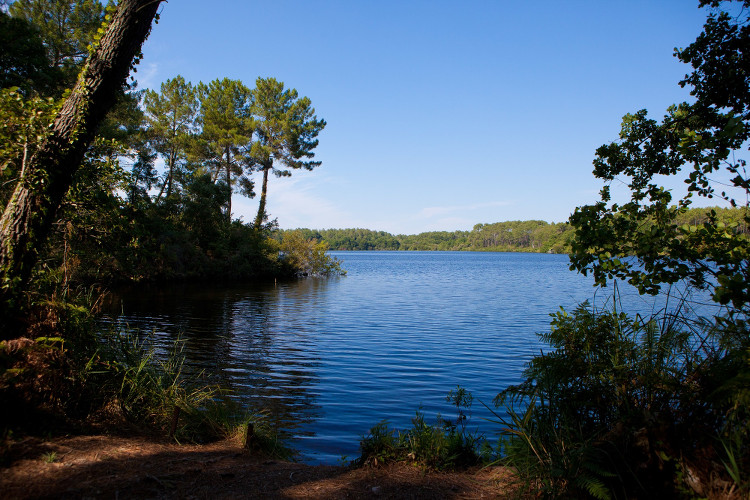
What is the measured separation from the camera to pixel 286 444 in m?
6.62

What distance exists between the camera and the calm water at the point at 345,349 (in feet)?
27.2

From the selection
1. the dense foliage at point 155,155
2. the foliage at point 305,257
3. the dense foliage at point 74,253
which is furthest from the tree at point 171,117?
the dense foliage at point 74,253

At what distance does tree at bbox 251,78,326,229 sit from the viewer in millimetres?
43812

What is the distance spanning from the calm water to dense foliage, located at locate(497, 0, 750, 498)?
144cm

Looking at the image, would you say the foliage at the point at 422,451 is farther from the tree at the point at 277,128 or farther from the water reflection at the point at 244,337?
the tree at the point at 277,128

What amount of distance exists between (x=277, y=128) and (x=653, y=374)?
44.2 m

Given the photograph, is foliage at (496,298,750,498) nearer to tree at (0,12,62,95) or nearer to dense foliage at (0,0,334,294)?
dense foliage at (0,0,334,294)

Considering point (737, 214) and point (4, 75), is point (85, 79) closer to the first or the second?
point (737, 214)

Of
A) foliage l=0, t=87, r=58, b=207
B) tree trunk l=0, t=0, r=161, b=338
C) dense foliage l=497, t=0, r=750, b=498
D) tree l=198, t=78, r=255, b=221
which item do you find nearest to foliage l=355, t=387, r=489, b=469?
dense foliage l=497, t=0, r=750, b=498

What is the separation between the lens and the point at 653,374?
388cm

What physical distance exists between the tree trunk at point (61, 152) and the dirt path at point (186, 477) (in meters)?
1.69

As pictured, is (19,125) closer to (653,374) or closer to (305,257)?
(653,374)

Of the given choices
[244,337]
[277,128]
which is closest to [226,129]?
[277,128]

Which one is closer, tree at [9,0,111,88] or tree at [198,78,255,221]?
tree at [9,0,111,88]
